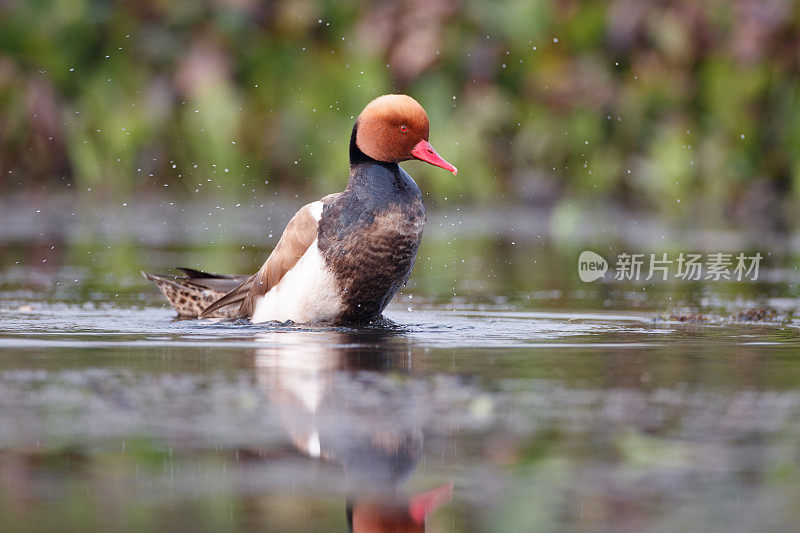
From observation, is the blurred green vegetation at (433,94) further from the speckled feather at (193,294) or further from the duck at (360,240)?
the duck at (360,240)

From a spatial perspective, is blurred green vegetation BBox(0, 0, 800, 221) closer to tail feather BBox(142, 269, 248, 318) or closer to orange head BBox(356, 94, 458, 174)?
tail feather BBox(142, 269, 248, 318)

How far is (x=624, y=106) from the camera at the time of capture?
43.5 feet

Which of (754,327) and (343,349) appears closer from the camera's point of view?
(343,349)

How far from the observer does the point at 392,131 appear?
6328mm

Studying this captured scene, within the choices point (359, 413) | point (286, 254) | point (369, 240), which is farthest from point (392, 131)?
point (359, 413)

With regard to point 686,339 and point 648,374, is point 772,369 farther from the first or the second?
point 686,339

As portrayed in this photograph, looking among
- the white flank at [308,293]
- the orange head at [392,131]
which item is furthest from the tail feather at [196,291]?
the orange head at [392,131]

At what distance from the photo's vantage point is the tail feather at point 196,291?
22.6ft

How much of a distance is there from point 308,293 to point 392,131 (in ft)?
2.77

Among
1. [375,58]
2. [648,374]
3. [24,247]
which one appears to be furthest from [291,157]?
[648,374]

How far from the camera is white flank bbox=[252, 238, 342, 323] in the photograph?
→ 6.08 m

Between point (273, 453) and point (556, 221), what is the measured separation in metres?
9.24

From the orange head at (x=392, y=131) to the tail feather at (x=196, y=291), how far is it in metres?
1.10

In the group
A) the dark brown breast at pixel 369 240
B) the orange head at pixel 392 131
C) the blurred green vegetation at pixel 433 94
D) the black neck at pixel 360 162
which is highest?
the blurred green vegetation at pixel 433 94
